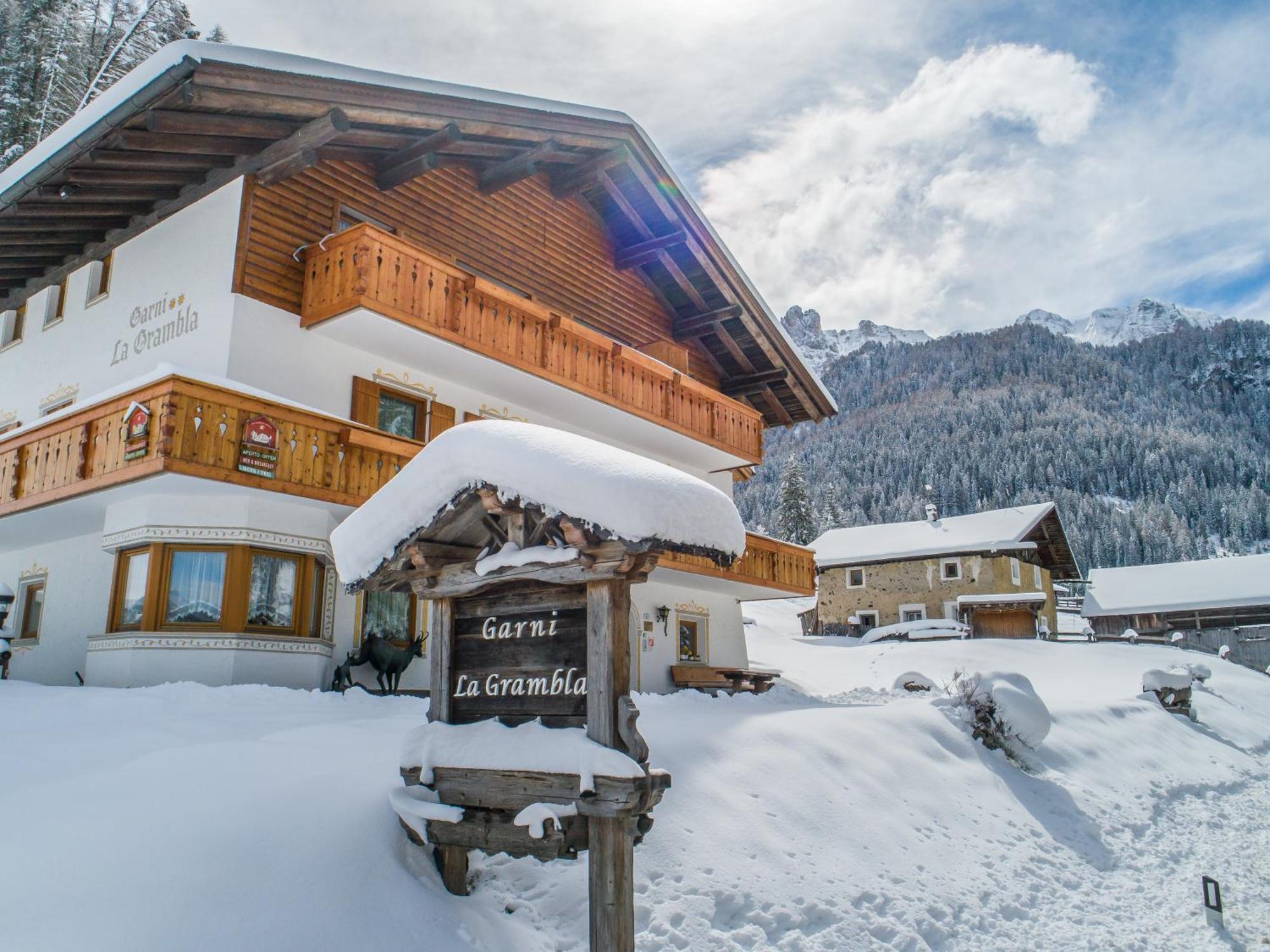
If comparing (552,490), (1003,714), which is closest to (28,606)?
(552,490)

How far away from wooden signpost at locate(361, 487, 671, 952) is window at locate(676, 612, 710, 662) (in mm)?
15710

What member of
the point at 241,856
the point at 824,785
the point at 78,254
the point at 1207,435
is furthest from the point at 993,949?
the point at 1207,435

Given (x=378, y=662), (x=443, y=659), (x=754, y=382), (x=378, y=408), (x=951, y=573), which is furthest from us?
(x=951, y=573)

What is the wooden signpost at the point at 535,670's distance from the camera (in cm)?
527

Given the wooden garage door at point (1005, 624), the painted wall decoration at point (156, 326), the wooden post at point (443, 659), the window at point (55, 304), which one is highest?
the window at point (55, 304)

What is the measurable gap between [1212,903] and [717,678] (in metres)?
13.0

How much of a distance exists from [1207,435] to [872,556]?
516ft

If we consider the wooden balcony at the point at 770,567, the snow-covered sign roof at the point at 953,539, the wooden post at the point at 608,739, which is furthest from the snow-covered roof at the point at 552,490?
the snow-covered sign roof at the point at 953,539

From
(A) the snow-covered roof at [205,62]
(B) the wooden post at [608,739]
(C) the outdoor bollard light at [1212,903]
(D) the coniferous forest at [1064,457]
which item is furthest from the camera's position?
(D) the coniferous forest at [1064,457]

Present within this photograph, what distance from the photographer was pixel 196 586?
13.2 metres

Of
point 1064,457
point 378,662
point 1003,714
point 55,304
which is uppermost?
point 1064,457

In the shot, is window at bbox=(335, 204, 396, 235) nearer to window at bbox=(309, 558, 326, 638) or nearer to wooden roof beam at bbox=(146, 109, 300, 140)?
wooden roof beam at bbox=(146, 109, 300, 140)

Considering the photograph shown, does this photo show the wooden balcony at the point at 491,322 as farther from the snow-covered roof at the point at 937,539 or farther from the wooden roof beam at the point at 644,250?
the snow-covered roof at the point at 937,539

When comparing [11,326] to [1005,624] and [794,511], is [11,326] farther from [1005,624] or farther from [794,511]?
[794,511]
